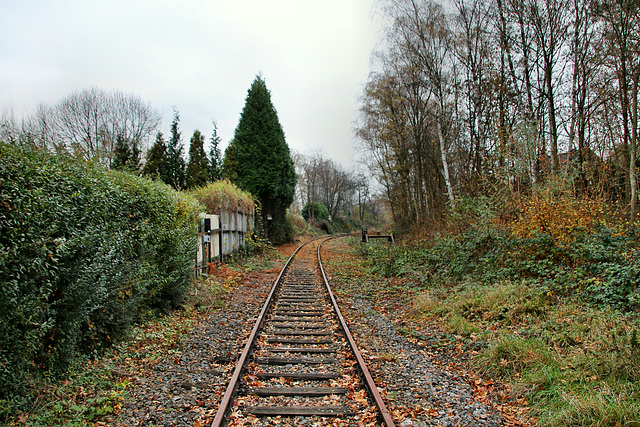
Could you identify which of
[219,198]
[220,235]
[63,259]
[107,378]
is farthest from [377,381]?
[219,198]

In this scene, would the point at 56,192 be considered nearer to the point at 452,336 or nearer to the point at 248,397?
the point at 248,397

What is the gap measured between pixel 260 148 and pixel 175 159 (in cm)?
2273

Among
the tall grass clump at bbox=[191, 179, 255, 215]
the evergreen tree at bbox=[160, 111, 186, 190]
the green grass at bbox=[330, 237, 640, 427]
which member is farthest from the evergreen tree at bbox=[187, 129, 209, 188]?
the green grass at bbox=[330, 237, 640, 427]

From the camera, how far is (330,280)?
11.8m

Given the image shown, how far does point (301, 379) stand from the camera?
443cm

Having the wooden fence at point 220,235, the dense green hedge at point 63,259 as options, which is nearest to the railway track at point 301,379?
the dense green hedge at point 63,259

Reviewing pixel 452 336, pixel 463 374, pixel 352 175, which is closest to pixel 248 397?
pixel 463 374

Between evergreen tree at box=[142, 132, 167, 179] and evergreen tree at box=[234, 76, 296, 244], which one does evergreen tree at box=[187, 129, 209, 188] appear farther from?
evergreen tree at box=[234, 76, 296, 244]

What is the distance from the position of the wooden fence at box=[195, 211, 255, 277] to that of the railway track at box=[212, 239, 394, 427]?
3694 mm

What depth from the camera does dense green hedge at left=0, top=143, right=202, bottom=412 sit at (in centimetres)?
325

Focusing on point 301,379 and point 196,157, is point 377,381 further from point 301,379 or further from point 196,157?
point 196,157

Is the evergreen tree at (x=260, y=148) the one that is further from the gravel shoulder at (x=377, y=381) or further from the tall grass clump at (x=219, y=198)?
the gravel shoulder at (x=377, y=381)

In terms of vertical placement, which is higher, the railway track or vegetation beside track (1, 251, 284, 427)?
vegetation beside track (1, 251, 284, 427)

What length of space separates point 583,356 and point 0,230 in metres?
6.00
